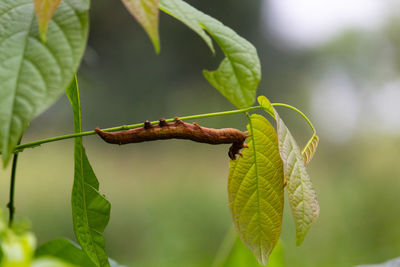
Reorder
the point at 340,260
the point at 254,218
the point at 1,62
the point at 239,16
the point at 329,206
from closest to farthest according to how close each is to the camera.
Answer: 1. the point at 1,62
2. the point at 254,218
3. the point at 340,260
4. the point at 329,206
5. the point at 239,16

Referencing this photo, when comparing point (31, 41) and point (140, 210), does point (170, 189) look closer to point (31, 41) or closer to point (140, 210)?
point (140, 210)

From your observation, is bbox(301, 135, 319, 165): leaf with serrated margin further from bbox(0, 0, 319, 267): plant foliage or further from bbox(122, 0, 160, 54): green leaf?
bbox(122, 0, 160, 54): green leaf

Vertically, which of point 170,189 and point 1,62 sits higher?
point 1,62

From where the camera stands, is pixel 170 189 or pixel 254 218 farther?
pixel 170 189

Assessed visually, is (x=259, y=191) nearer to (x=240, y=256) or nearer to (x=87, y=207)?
(x=87, y=207)

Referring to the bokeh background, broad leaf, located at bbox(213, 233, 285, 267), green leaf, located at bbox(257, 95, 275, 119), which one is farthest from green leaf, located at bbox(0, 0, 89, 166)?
the bokeh background

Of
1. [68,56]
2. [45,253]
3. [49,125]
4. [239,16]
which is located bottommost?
[49,125]

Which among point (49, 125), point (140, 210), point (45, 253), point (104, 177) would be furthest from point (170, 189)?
point (45, 253)

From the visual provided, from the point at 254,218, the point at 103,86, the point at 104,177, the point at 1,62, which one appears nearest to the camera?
the point at 1,62
